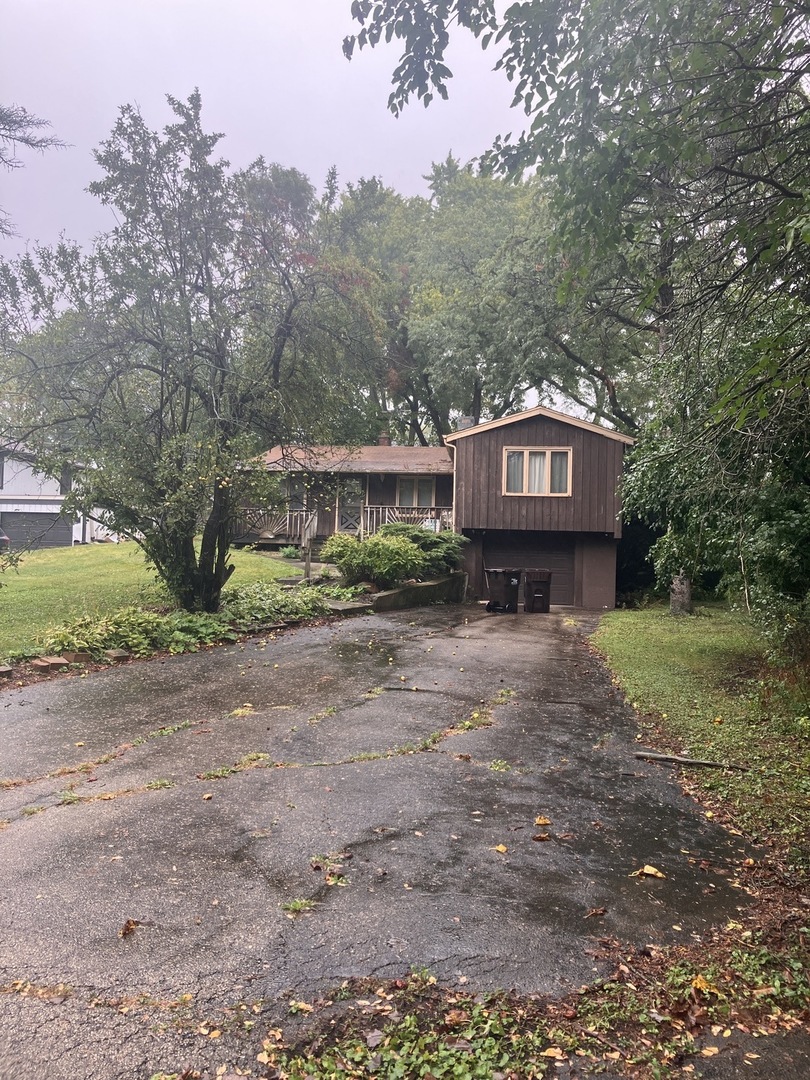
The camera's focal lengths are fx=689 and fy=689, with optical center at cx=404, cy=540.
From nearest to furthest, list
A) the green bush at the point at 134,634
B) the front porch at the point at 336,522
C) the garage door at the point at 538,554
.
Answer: the green bush at the point at 134,634
the garage door at the point at 538,554
the front porch at the point at 336,522

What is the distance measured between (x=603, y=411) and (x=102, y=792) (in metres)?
26.9

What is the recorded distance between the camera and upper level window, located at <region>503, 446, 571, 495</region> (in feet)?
69.5

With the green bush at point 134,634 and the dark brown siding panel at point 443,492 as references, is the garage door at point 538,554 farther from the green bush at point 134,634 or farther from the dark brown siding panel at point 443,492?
the green bush at point 134,634

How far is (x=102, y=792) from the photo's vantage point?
464 cm

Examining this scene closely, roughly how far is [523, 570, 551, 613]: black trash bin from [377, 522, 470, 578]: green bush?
7.25 ft

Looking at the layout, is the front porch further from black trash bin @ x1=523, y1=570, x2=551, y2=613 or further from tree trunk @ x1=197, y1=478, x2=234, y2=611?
tree trunk @ x1=197, y1=478, x2=234, y2=611

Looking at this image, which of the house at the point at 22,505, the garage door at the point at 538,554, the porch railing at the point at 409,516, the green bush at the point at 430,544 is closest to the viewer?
the green bush at the point at 430,544

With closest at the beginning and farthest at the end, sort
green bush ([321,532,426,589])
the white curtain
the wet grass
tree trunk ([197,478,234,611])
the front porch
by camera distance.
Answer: the wet grass → tree trunk ([197,478,234,611]) → green bush ([321,532,426,589]) → the white curtain → the front porch

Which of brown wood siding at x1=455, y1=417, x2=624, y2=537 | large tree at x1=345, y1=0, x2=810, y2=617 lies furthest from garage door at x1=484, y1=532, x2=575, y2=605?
large tree at x1=345, y1=0, x2=810, y2=617

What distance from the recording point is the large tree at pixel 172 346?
36.0 ft

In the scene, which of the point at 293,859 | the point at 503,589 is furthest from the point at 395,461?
the point at 293,859

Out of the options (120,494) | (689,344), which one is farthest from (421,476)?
Answer: (689,344)

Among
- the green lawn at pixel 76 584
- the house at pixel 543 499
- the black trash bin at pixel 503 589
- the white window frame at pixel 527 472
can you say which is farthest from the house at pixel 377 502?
the black trash bin at pixel 503 589

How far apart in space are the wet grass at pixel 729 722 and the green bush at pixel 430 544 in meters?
6.04
